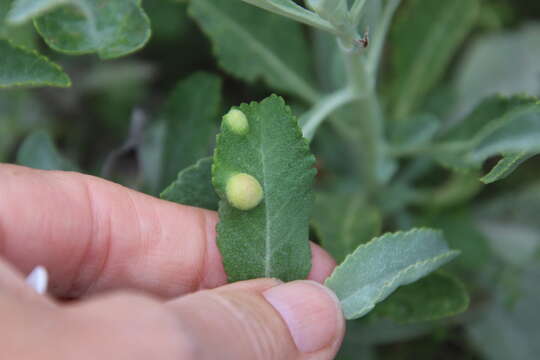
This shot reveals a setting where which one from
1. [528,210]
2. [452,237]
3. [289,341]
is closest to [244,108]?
[289,341]

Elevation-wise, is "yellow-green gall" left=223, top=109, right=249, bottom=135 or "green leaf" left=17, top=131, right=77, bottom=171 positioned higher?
"yellow-green gall" left=223, top=109, right=249, bottom=135

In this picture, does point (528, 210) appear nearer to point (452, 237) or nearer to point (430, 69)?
point (452, 237)

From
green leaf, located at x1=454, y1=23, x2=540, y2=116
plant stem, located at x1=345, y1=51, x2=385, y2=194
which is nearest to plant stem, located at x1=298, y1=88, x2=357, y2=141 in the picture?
plant stem, located at x1=345, y1=51, x2=385, y2=194

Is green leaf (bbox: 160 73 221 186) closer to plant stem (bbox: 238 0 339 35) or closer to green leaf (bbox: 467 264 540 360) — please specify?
plant stem (bbox: 238 0 339 35)

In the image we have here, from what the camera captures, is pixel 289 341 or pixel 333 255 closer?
pixel 289 341

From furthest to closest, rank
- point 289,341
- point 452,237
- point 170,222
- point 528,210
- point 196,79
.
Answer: point 528,210 → point 452,237 → point 196,79 → point 170,222 → point 289,341

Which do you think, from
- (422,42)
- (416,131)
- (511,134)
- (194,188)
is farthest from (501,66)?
(194,188)

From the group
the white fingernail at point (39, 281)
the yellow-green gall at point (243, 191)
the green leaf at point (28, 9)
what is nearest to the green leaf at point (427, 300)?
the yellow-green gall at point (243, 191)
